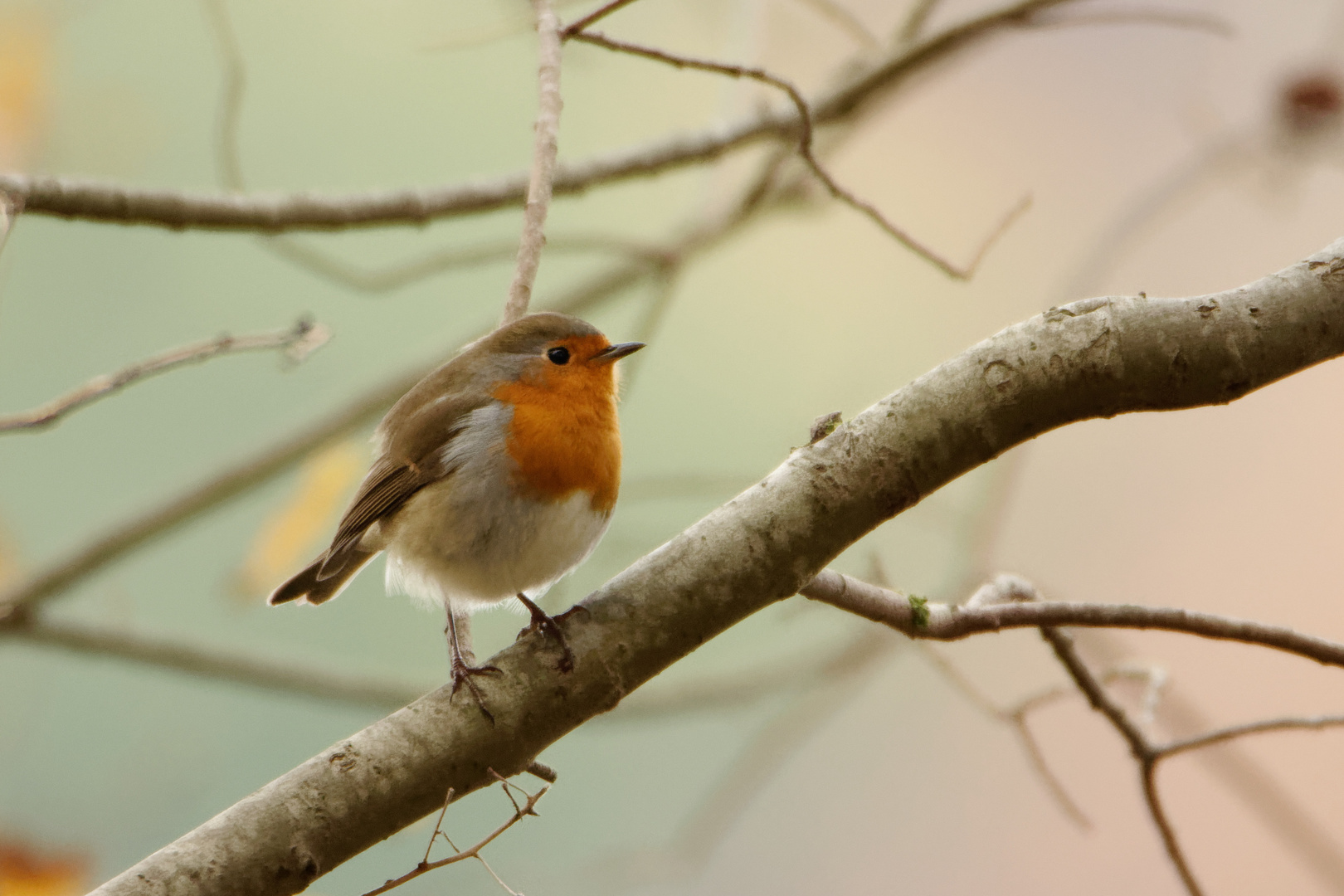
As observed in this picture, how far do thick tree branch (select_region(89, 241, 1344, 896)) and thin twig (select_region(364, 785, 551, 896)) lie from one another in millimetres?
47

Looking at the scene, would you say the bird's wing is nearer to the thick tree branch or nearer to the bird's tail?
the bird's tail

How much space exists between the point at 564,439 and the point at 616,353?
0.27 m

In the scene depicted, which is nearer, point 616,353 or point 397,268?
point 616,353

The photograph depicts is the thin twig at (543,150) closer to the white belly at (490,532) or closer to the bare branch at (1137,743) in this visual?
the white belly at (490,532)

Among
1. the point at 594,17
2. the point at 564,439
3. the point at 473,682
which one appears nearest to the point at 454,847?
the point at 473,682

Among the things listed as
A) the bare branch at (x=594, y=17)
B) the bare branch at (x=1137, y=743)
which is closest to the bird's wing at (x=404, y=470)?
the bare branch at (x=594, y=17)

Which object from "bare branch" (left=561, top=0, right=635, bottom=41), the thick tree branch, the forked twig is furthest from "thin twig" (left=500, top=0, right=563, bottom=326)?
the forked twig

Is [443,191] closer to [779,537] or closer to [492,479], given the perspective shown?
[492,479]

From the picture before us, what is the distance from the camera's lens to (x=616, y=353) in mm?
2125

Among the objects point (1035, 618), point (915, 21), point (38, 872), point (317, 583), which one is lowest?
point (38, 872)

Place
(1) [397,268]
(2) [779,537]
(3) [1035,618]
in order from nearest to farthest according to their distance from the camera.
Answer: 1. (2) [779,537]
2. (3) [1035,618]
3. (1) [397,268]

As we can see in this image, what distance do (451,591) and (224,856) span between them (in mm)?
936

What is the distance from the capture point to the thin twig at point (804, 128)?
1553 mm

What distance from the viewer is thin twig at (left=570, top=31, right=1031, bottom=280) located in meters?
1.55
